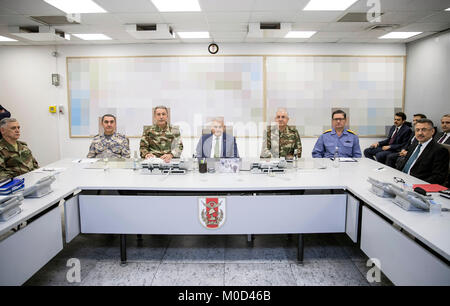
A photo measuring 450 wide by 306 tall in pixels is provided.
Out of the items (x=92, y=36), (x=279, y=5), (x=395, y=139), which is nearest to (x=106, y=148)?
(x=92, y=36)

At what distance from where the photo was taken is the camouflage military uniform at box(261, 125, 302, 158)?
13.6ft

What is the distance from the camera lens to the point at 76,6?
12.7 feet

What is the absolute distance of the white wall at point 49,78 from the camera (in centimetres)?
614

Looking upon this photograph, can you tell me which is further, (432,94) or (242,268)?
(432,94)

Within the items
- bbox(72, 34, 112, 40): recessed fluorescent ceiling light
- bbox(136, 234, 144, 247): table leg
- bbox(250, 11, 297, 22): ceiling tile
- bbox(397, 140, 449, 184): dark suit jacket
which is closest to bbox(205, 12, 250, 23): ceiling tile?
bbox(250, 11, 297, 22): ceiling tile

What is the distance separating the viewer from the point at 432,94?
5492 mm

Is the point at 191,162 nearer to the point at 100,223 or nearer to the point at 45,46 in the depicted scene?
the point at 100,223

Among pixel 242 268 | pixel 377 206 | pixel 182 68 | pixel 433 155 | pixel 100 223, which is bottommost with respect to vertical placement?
pixel 242 268

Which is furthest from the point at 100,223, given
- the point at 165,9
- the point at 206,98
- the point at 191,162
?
the point at 206,98

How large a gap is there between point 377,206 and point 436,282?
63 centimetres

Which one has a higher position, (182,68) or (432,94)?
(182,68)

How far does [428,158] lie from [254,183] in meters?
1.93

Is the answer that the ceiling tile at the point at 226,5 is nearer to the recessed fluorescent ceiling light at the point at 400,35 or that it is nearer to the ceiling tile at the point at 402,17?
the ceiling tile at the point at 402,17

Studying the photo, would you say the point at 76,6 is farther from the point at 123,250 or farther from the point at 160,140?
the point at 123,250
